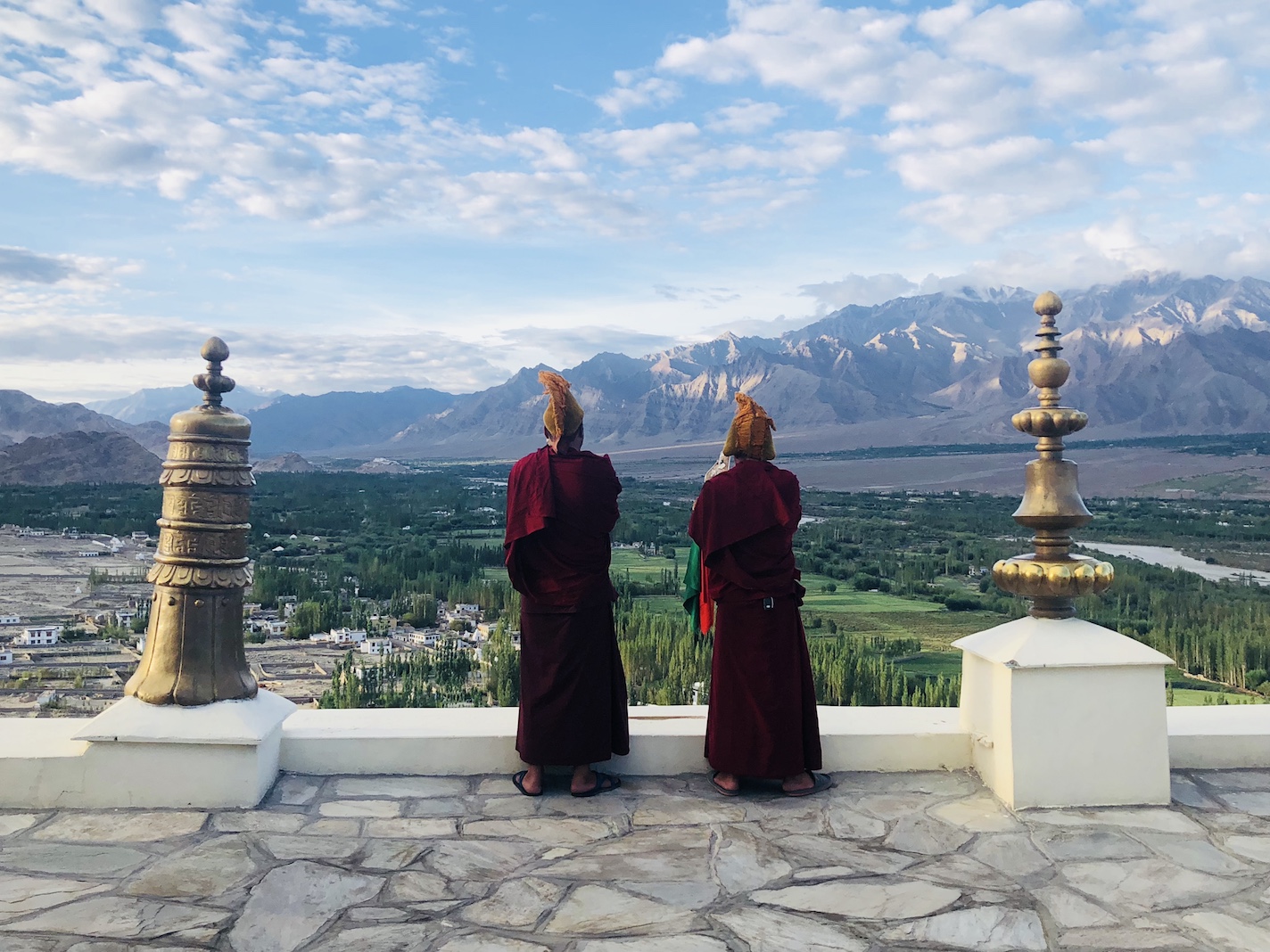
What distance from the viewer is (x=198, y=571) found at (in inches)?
138

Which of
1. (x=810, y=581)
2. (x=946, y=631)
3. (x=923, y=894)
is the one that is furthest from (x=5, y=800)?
(x=810, y=581)

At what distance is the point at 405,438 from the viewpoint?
6201 inches

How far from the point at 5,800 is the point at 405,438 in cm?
15780

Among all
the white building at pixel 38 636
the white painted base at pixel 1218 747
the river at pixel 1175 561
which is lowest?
the white building at pixel 38 636

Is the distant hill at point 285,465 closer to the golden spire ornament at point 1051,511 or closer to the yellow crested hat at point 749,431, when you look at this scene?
the yellow crested hat at point 749,431

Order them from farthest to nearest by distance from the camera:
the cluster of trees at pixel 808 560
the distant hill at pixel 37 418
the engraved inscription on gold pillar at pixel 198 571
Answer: the distant hill at pixel 37 418 < the cluster of trees at pixel 808 560 < the engraved inscription on gold pillar at pixel 198 571

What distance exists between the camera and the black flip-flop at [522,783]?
3.51m

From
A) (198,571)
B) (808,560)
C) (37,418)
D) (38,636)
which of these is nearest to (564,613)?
(198,571)

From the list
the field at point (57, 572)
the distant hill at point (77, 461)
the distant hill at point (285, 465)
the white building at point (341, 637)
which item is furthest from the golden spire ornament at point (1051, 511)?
the distant hill at point (285, 465)

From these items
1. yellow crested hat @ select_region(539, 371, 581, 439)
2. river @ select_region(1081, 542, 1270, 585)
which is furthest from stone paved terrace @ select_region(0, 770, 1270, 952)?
river @ select_region(1081, 542, 1270, 585)

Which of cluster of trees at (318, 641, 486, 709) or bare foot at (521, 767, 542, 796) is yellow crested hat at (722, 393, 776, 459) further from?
cluster of trees at (318, 641, 486, 709)

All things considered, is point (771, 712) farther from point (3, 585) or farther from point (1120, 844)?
point (3, 585)

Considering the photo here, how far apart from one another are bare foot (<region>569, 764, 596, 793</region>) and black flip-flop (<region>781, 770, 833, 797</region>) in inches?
26.0

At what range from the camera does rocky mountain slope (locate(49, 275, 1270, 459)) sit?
10584 cm
